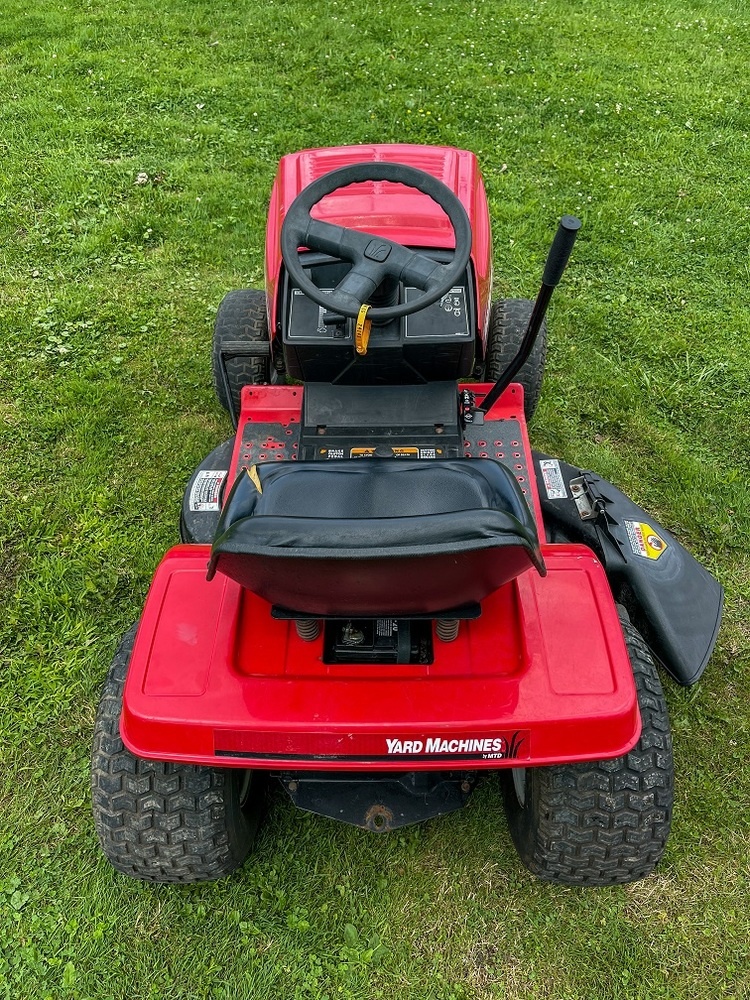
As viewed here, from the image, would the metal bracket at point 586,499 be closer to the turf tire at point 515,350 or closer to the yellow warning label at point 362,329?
the turf tire at point 515,350

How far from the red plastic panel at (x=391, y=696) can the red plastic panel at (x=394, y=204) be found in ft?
4.07

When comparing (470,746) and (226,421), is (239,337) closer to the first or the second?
(226,421)

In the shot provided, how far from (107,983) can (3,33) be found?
748cm

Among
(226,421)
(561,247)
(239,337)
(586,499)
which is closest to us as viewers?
(561,247)

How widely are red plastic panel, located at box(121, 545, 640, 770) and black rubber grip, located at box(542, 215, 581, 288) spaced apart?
878 millimetres

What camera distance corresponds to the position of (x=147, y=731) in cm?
183

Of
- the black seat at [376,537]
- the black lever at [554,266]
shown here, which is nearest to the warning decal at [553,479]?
the black lever at [554,266]

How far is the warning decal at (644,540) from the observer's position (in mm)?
2631

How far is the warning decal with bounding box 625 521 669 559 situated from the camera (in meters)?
2.63

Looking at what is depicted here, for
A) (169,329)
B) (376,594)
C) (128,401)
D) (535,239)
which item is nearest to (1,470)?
(128,401)

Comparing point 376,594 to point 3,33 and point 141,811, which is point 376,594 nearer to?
point 141,811

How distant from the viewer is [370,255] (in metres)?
2.19

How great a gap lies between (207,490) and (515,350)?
4.95 feet

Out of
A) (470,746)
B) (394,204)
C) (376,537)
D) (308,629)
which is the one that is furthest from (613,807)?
(394,204)
